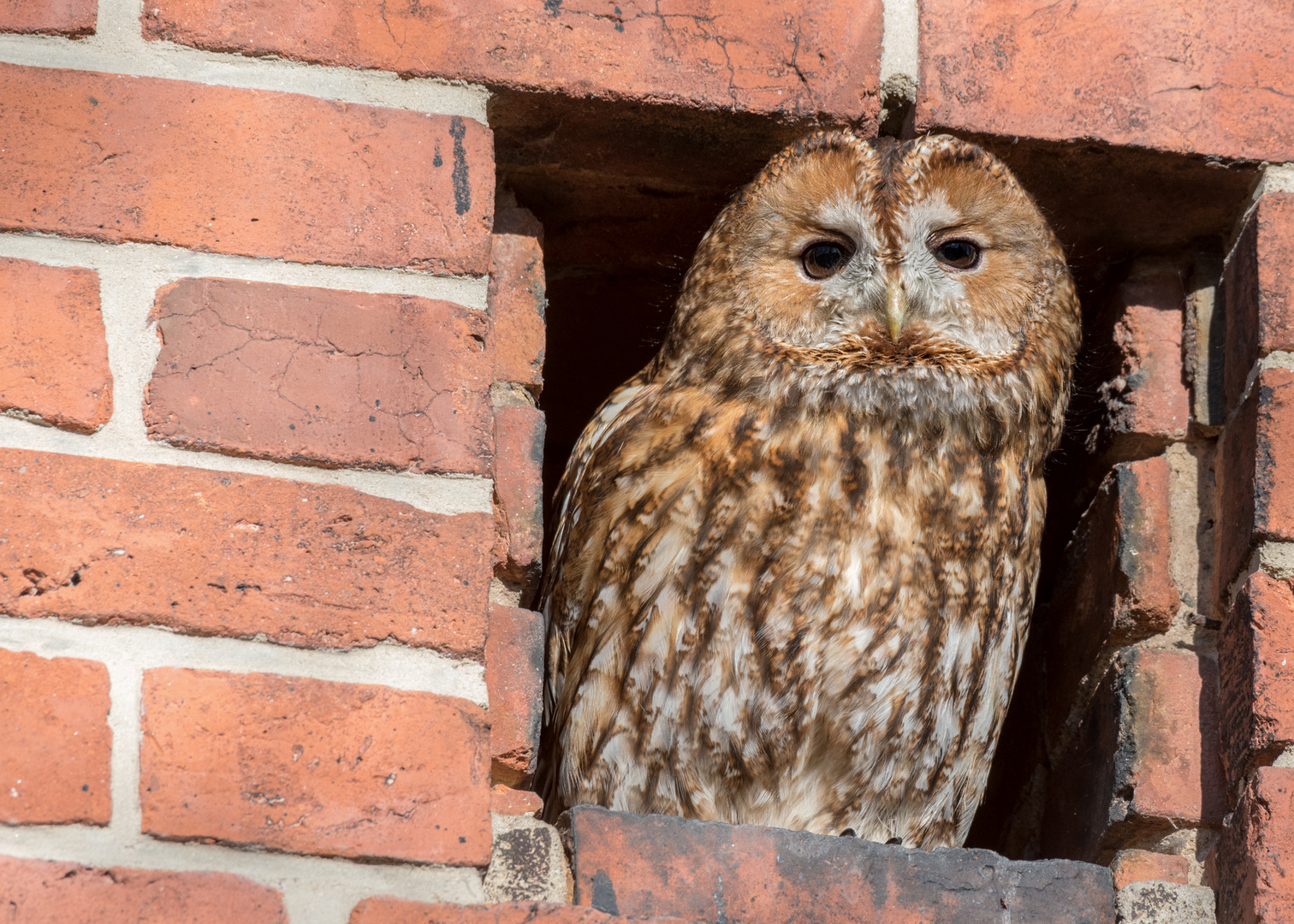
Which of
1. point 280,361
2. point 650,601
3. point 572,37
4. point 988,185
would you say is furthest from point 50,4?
point 988,185

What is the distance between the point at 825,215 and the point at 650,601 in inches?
20.7

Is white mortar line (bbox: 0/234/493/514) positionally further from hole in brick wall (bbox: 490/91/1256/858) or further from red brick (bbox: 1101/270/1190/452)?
red brick (bbox: 1101/270/1190/452)

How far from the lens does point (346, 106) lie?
51.3 inches

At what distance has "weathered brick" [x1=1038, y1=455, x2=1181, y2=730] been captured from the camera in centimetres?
158

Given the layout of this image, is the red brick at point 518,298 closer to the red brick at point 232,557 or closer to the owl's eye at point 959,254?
the red brick at point 232,557

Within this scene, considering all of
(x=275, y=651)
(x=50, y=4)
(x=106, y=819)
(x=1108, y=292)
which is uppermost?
(x=50, y=4)

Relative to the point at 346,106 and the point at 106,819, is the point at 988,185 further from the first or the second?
the point at 106,819

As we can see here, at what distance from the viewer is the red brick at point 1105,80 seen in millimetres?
1501

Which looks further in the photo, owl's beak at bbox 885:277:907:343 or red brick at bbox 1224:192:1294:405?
owl's beak at bbox 885:277:907:343

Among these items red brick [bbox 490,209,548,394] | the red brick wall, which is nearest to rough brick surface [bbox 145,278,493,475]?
the red brick wall

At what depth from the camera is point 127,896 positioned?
0.99 m

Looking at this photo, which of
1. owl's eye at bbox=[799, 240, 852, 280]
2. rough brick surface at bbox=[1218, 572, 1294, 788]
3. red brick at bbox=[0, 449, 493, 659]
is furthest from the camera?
owl's eye at bbox=[799, 240, 852, 280]

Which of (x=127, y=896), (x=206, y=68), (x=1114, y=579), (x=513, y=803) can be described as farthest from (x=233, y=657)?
(x=1114, y=579)

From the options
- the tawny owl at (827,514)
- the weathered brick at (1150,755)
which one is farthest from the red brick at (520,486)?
the weathered brick at (1150,755)
